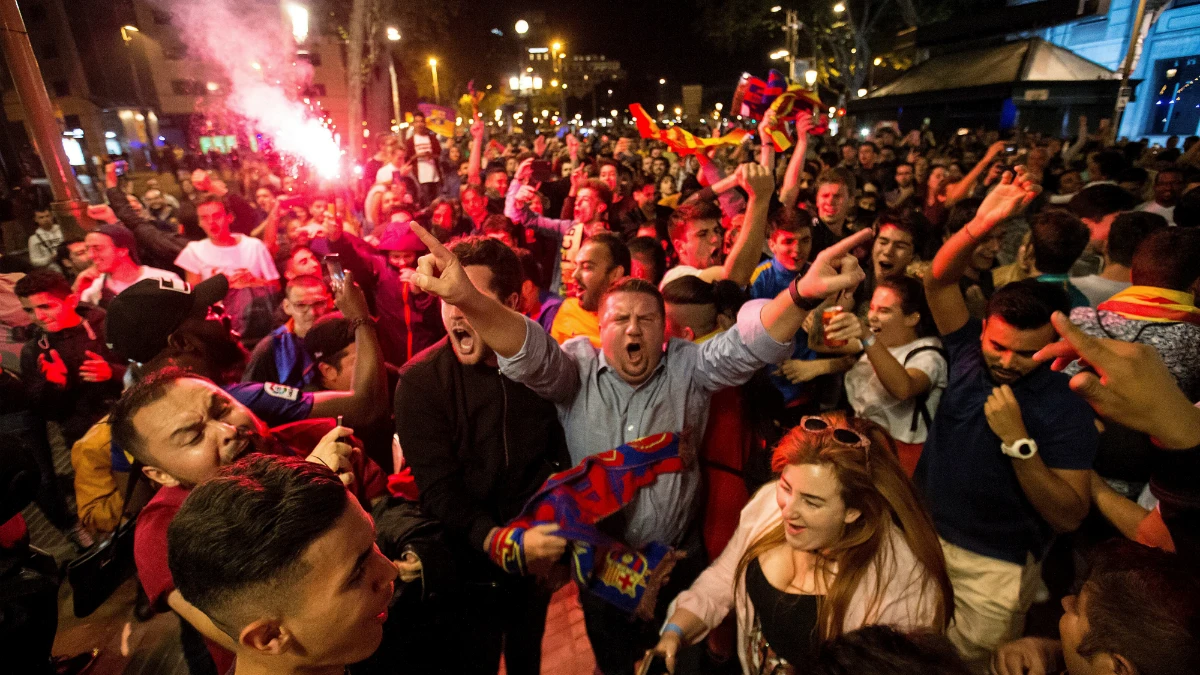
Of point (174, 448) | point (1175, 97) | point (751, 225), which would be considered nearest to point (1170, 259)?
point (751, 225)

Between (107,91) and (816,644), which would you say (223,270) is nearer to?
(816,644)

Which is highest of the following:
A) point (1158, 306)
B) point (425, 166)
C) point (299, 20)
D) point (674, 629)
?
point (299, 20)

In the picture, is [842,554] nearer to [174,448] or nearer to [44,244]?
[174,448]

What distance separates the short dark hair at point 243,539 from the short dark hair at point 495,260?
1516mm

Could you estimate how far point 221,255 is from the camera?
552 cm

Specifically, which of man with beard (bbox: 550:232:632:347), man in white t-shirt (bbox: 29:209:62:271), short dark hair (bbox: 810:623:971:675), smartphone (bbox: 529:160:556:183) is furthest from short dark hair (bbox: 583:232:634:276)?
man in white t-shirt (bbox: 29:209:62:271)

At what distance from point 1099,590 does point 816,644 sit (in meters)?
0.84

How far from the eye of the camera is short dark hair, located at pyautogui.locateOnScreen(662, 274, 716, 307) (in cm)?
324

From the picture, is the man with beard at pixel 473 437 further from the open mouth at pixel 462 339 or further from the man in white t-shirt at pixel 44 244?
the man in white t-shirt at pixel 44 244

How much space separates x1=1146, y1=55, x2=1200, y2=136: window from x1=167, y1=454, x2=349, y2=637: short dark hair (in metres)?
34.3

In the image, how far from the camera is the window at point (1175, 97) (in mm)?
23531

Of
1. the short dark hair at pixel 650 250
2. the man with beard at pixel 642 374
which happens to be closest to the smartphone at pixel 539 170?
the short dark hair at pixel 650 250

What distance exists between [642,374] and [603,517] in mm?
613

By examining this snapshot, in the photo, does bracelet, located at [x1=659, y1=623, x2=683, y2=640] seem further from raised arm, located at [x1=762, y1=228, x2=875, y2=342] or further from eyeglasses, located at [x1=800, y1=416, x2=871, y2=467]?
raised arm, located at [x1=762, y1=228, x2=875, y2=342]
